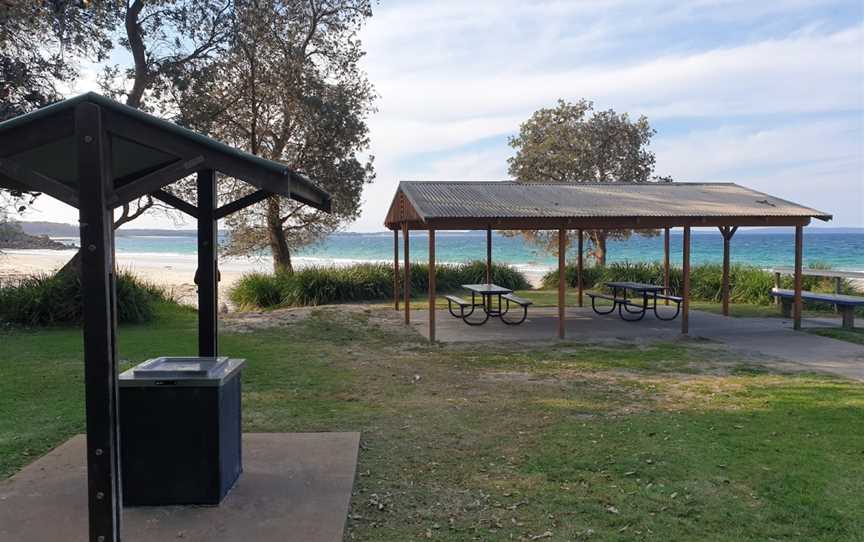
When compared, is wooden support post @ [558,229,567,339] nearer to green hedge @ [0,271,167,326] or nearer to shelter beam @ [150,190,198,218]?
shelter beam @ [150,190,198,218]

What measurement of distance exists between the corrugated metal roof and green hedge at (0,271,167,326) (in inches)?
209

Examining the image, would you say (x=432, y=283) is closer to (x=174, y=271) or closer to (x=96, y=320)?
(x=96, y=320)

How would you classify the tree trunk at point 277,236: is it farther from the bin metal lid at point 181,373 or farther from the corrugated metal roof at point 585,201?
the bin metal lid at point 181,373

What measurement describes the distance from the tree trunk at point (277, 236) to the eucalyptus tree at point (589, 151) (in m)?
8.43

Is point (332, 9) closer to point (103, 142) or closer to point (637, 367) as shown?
point (637, 367)

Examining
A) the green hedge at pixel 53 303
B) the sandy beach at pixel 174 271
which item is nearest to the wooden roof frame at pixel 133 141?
the green hedge at pixel 53 303

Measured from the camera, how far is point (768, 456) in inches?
183

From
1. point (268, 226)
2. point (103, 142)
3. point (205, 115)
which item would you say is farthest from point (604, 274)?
point (103, 142)

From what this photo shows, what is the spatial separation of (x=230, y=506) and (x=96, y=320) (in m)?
1.54

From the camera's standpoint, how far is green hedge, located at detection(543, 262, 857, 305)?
16.2 m

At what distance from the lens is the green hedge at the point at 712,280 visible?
53.1ft

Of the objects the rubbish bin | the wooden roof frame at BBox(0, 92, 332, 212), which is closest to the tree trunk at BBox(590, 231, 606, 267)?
the rubbish bin

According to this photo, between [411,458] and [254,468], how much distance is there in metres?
1.08

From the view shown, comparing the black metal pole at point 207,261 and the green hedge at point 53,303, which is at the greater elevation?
the black metal pole at point 207,261
